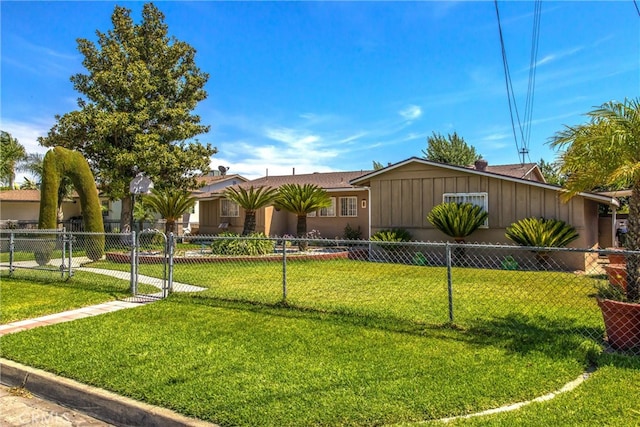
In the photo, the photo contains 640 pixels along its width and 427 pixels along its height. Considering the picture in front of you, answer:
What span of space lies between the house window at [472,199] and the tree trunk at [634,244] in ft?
29.0

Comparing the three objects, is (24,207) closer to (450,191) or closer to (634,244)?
(450,191)

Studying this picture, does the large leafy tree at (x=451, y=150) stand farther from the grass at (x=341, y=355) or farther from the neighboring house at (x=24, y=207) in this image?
the grass at (x=341, y=355)

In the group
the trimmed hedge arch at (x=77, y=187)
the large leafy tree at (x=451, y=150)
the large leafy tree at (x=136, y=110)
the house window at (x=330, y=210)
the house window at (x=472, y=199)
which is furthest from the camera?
the large leafy tree at (x=451, y=150)

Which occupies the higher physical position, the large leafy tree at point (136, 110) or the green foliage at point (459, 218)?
the large leafy tree at point (136, 110)

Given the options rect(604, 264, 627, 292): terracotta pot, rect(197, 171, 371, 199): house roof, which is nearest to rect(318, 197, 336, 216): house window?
rect(197, 171, 371, 199): house roof

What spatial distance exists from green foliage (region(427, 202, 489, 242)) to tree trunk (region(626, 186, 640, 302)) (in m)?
8.19

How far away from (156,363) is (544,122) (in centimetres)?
1690

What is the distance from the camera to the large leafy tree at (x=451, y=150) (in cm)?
3794

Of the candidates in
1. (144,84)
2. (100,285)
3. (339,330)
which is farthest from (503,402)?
(144,84)

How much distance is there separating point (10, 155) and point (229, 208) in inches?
984

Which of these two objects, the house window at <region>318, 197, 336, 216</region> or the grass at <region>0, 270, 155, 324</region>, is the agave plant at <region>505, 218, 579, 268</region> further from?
the grass at <region>0, 270, 155, 324</region>

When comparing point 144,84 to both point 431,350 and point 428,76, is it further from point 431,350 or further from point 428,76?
point 431,350

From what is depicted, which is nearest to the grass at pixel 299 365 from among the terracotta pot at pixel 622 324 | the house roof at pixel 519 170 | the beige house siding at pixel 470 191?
the terracotta pot at pixel 622 324

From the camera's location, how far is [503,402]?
334 cm
